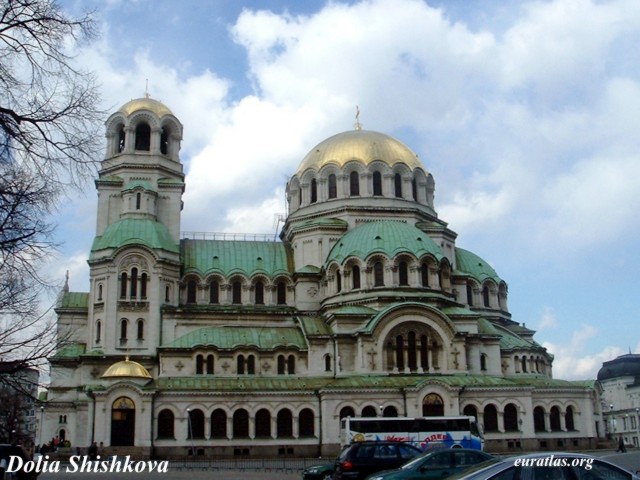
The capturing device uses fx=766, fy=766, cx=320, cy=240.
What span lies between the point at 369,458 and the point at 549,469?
1413 centimetres

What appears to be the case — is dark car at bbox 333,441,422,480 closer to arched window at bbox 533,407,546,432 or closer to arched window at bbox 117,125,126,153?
arched window at bbox 533,407,546,432

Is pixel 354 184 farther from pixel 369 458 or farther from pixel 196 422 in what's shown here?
pixel 369 458

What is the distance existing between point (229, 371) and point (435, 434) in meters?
16.8

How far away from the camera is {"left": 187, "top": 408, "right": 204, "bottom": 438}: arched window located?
4878 centimetres

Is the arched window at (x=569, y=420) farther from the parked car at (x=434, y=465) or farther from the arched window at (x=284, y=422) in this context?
the parked car at (x=434, y=465)

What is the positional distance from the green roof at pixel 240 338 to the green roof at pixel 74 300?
890cm

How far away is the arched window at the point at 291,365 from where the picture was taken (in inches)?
2110

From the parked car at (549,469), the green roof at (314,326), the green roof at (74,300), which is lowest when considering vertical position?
the parked car at (549,469)

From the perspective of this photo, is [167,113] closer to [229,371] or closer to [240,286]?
[240,286]

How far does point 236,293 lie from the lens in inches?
2346

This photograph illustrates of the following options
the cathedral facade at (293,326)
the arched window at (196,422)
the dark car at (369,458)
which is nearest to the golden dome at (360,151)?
the cathedral facade at (293,326)

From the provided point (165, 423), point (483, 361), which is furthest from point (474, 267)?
point (165, 423)

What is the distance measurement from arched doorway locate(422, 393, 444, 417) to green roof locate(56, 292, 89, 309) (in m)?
26.5

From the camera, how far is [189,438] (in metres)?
48.3
